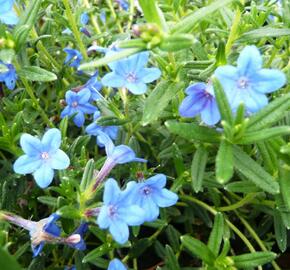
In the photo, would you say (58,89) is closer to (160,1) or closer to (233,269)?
(160,1)

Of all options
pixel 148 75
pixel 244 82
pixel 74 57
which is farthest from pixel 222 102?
pixel 74 57

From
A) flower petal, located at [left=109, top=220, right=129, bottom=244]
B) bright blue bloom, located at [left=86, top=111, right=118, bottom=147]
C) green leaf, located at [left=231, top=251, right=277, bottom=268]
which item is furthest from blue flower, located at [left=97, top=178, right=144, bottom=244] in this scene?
bright blue bloom, located at [left=86, top=111, right=118, bottom=147]

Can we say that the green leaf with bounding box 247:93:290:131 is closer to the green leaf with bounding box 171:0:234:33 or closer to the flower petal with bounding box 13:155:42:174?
the green leaf with bounding box 171:0:234:33

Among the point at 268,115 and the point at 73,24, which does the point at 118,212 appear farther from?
the point at 73,24

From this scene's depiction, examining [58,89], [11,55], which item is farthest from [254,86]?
[58,89]

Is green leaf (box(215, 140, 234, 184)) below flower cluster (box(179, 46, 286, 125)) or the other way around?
below

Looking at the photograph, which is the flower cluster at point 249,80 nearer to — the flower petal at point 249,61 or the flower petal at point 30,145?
the flower petal at point 249,61
